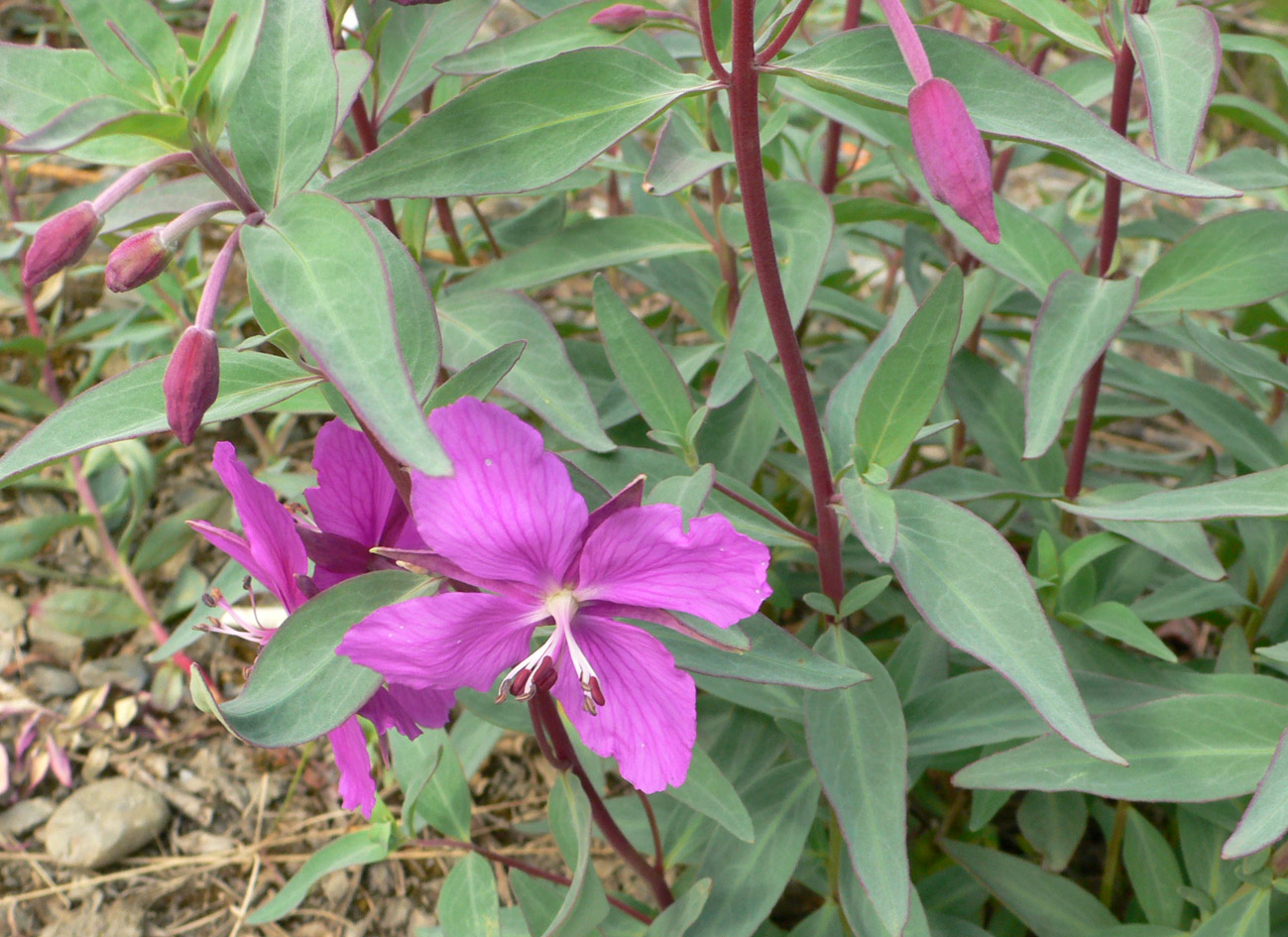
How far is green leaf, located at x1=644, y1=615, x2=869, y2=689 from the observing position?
0.86 m

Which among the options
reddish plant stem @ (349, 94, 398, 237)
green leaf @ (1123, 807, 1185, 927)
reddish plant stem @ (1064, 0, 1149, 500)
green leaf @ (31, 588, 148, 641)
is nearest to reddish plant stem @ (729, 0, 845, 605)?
reddish plant stem @ (1064, 0, 1149, 500)

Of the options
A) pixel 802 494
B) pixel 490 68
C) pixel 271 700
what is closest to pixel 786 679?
pixel 271 700

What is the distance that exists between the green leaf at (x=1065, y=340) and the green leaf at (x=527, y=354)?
1.41 feet

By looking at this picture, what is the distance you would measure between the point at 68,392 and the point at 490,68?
1.43m

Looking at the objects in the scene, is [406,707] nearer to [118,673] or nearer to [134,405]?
[134,405]

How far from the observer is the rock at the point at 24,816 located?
63.1 inches

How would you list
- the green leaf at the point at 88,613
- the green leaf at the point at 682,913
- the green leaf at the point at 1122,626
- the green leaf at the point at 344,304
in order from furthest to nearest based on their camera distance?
1. the green leaf at the point at 88,613
2. the green leaf at the point at 1122,626
3. the green leaf at the point at 682,913
4. the green leaf at the point at 344,304

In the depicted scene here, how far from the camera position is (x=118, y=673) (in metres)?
1.78

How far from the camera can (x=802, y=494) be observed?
69.1 inches

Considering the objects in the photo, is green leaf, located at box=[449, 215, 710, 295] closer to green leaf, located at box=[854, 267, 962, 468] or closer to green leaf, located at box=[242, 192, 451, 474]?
green leaf, located at box=[854, 267, 962, 468]

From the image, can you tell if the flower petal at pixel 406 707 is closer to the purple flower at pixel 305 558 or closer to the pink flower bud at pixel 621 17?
the purple flower at pixel 305 558

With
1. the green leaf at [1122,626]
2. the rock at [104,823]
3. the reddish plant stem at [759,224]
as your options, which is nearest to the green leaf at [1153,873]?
the green leaf at [1122,626]

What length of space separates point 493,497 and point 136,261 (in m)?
0.26

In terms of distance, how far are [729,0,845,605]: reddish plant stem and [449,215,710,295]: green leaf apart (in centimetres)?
44
